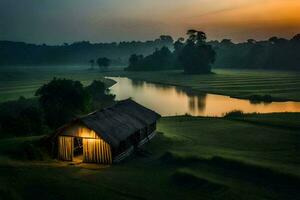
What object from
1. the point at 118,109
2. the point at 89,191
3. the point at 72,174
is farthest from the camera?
the point at 118,109

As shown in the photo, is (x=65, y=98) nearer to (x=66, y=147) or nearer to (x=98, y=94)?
(x=66, y=147)

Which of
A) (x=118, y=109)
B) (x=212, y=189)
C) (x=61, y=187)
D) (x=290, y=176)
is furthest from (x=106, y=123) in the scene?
(x=290, y=176)

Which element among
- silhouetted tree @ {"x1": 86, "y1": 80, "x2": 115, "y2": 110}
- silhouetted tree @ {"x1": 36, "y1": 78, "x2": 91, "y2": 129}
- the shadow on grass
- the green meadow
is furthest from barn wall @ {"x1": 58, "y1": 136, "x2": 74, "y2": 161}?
silhouetted tree @ {"x1": 86, "y1": 80, "x2": 115, "y2": 110}

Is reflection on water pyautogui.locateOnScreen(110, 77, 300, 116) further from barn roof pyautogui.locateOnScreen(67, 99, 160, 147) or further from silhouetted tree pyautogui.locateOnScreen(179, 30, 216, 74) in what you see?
silhouetted tree pyautogui.locateOnScreen(179, 30, 216, 74)

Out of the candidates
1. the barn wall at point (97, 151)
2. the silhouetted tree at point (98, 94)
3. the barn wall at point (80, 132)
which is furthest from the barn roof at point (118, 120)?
the silhouetted tree at point (98, 94)

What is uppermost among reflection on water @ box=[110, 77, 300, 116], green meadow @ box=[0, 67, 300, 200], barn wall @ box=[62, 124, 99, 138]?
barn wall @ box=[62, 124, 99, 138]

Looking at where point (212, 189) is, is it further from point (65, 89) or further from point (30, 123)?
point (65, 89)

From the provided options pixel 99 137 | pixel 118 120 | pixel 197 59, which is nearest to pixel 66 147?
pixel 99 137

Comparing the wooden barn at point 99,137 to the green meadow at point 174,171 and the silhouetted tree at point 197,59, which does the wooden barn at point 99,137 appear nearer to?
the green meadow at point 174,171
